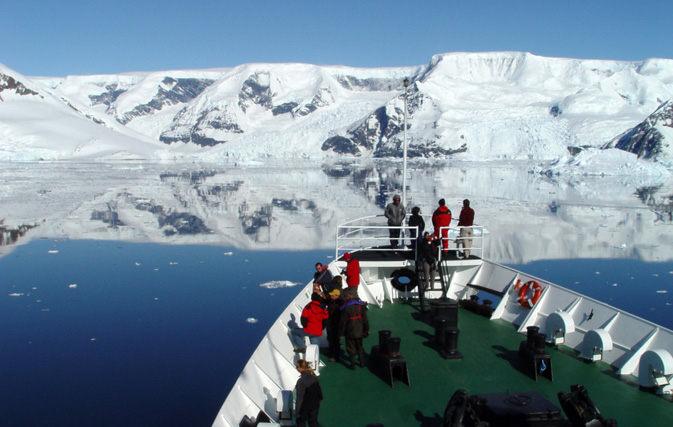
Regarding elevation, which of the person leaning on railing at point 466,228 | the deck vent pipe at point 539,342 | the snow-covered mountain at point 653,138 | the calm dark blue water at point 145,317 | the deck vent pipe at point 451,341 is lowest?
the calm dark blue water at point 145,317

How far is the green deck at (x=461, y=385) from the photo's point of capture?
18.8ft

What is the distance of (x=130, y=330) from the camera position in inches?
431

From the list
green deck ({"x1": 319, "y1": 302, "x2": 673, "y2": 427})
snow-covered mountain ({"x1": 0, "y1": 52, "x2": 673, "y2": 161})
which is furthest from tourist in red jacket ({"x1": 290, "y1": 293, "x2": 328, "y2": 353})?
snow-covered mountain ({"x1": 0, "y1": 52, "x2": 673, "y2": 161})

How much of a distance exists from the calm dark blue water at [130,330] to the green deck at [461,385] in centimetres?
251

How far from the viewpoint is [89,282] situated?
14.7 metres

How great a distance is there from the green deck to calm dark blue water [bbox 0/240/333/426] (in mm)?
2509

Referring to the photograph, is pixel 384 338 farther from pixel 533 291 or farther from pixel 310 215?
pixel 310 215

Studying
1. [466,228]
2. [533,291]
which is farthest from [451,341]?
[466,228]

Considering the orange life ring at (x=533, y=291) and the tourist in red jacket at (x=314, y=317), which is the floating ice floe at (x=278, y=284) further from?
the tourist in red jacket at (x=314, y=317)

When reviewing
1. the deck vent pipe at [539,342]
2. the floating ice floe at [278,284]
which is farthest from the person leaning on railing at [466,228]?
the floating ice floe at [278,284]

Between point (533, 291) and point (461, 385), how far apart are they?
2877 mm

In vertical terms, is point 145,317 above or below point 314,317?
below

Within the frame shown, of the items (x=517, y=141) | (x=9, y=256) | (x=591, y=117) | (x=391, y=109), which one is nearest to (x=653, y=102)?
(x=591, y=117)

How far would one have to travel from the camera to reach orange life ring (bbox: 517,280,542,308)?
27.8 ft
